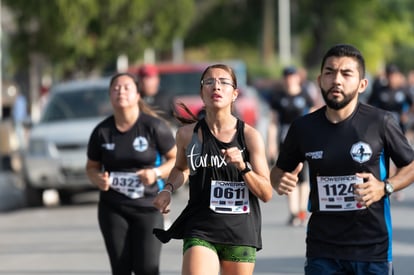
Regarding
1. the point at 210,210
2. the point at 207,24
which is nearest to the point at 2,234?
the point at 210,210

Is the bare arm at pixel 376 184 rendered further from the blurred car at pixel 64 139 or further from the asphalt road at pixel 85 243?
the blurred car at pixel 64 139

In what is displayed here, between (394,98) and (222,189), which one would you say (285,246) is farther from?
(394,98)

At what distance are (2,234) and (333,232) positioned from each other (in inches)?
359

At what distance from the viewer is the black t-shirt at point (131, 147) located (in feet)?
28.3

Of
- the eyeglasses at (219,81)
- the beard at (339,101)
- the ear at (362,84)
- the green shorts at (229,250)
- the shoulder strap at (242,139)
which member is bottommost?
the green shorts at (229,250)

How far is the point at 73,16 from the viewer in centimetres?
2764

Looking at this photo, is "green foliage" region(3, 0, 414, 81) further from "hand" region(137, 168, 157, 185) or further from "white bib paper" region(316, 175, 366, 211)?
"white bib paper" region(316, 175, 366, 211)

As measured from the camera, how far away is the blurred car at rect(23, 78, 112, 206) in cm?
1669

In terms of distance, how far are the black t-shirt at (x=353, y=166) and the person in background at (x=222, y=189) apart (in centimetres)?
55

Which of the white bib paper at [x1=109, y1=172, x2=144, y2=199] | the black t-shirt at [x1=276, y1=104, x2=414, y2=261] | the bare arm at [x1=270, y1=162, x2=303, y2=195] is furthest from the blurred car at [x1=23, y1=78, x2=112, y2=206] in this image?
the black t-shirt at [x1=276, y1=104, x2=414, y2=261]

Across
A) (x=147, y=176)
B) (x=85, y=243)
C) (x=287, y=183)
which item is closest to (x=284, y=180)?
(x=287, y=183)

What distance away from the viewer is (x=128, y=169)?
8672 millimetres

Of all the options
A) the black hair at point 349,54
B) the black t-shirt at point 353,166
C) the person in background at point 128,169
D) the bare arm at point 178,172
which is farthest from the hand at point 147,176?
the black hair at point 349,54

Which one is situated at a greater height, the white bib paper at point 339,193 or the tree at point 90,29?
the tree at point 90,29
